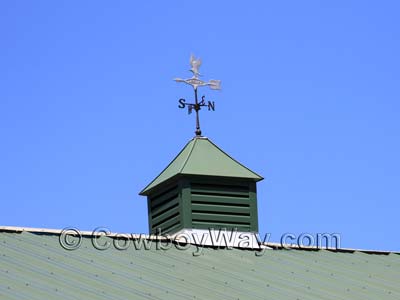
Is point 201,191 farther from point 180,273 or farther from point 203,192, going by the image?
point 180,273

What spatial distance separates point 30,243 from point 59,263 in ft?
3.63

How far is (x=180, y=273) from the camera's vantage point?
2619cm

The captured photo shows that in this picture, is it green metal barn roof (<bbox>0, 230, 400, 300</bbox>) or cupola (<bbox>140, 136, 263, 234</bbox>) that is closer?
green metal barn roof (<bbox>0, 230, 400, 300</bbox>)

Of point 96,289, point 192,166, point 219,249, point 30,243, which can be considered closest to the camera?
point 96,289

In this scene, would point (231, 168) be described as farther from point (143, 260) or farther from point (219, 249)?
point (143, 260)

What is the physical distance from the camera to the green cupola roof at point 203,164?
3053cm

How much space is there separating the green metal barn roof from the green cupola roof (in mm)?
2301

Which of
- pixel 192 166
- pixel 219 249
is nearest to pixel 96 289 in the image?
pixel 219 249

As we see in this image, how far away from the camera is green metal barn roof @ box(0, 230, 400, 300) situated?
938 inches

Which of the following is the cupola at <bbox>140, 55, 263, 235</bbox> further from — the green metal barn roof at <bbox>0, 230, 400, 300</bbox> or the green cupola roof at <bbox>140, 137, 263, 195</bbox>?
the green metal barn roof at <bbox>0, 230, 400, 300</bbox>

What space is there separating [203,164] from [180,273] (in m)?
4.92

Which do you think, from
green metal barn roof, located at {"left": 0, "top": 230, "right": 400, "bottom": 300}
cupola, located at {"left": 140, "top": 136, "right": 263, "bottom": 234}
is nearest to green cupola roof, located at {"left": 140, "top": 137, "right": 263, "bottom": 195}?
cupola, located at {"left": 140, "top": 136, "right": 263, "bottom": 234}

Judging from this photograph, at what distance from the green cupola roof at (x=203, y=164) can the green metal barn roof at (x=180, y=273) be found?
2301 mm

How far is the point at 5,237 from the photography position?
25.9 meters
